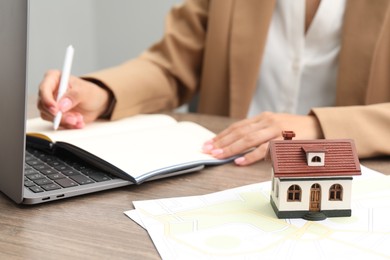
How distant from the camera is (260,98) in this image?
155 centimetres

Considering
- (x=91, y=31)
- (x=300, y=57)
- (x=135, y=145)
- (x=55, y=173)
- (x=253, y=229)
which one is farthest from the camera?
(x=91, y=31)

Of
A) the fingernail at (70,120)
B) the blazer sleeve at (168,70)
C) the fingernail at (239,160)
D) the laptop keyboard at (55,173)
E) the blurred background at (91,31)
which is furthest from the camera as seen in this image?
the blurred background at (91,31)

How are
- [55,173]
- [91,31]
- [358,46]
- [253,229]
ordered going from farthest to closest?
1. [91,31]
2. [358,46]
3. [55,173]
4. [253,229]

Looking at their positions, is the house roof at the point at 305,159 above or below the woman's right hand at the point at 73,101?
above

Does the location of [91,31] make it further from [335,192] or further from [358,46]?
[335,192]

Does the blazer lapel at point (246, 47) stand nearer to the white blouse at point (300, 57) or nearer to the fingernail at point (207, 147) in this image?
the white blouse at point (300, 57)

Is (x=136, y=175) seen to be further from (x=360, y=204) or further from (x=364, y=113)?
(x=364, y=113)

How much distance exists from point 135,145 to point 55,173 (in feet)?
0.48

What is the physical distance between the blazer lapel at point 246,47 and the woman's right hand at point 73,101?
379mm

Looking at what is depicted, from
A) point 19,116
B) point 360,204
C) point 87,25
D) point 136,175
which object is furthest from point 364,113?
point 87,25

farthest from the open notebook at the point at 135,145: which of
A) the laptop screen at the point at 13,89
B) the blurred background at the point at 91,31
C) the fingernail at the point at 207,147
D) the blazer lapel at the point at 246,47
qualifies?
the blurred background at the point at 91,31

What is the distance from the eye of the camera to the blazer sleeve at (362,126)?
1008 mm

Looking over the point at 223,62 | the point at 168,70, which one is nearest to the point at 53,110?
the point at 168,70

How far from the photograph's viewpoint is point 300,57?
1446mm
